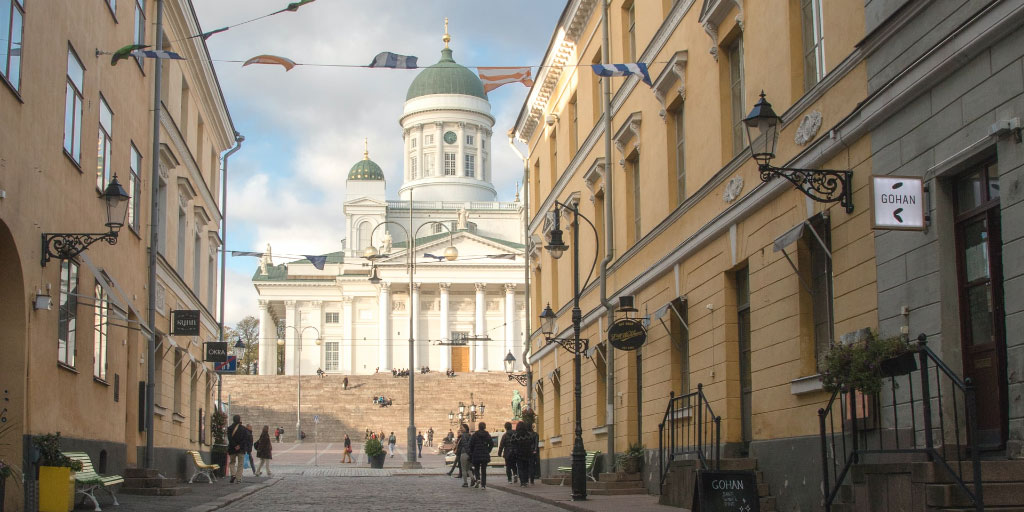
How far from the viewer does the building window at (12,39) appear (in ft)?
45.5

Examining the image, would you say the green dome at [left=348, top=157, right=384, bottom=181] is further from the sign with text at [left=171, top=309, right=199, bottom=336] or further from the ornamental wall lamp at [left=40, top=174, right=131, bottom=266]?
the ornamental wall lamp at [left=40, top=174, right=131, bottom=266]

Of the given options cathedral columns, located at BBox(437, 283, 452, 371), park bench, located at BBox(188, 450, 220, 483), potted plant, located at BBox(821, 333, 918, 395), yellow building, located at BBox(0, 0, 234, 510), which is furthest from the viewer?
cathedral columns, located at BBox(437, 283, 452, 371)

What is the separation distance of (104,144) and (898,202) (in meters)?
13.9

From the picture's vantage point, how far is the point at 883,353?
433 inches

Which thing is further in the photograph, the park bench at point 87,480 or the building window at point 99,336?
the building window at point 99,336

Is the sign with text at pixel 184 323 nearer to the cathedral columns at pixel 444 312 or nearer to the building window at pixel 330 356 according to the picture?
the cathedral columns at pixel 444 312

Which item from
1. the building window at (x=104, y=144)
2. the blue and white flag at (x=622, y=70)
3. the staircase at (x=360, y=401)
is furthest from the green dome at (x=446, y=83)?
the blue and white flag at (x=622, y=70)

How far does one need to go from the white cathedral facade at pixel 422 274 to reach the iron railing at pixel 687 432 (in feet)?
232

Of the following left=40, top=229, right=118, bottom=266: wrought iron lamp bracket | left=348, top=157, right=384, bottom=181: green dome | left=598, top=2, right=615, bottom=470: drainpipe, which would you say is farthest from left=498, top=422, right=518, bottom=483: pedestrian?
left=348, top=157, right=384, bottom=181: green dome

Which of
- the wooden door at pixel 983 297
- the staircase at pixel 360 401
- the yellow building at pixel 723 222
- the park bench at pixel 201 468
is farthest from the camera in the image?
the staircase at pixel 360 401

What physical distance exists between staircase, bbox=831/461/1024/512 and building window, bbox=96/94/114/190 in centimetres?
1392

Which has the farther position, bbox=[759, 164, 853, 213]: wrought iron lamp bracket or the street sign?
the street sign

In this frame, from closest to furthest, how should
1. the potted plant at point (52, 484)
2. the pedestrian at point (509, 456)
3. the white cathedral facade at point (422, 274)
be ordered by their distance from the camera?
the potted plant at point (52, 484)
the pedestrian at point (509, 456)
the white cathedral facade at point (422, 274)

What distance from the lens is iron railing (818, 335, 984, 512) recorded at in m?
9.52
